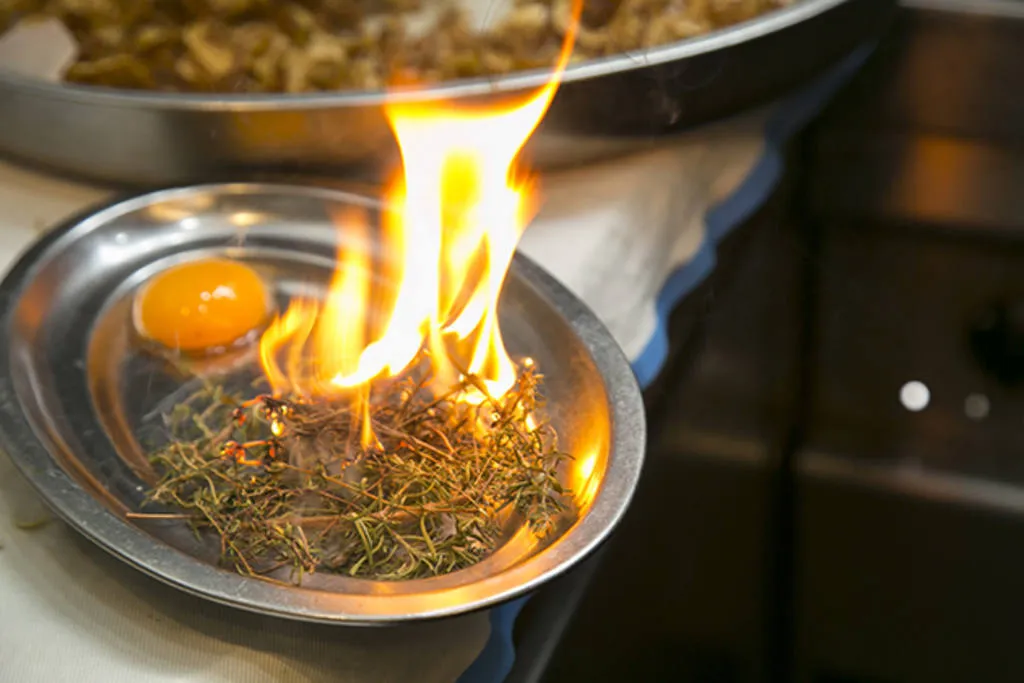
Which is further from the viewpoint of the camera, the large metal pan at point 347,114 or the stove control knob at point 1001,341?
the stove control knob at point 1001,341

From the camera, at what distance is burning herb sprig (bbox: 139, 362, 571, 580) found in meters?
0.62

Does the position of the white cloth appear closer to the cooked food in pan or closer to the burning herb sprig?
the burning herb sprig

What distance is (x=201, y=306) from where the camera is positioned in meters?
0.83

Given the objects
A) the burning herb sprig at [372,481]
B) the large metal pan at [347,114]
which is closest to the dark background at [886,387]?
the large metal pan at [347,114]

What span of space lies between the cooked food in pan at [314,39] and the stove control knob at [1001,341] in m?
0.48

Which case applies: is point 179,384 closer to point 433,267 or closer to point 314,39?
point 433,267

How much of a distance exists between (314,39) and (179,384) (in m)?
0.43

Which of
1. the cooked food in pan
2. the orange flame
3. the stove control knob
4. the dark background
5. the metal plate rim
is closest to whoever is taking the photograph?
the orange flame

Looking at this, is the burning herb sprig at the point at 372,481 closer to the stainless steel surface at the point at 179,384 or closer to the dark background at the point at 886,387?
the stainless steel surface at the point at 179,384

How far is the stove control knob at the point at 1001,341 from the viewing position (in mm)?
1263

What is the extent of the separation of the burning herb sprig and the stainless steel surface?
0.08ft

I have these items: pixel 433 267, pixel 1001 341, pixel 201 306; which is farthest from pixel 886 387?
pixel 201 306

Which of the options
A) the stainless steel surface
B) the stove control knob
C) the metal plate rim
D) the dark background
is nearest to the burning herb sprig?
the stainless steel surface

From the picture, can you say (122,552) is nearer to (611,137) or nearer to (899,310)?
(611,137)
